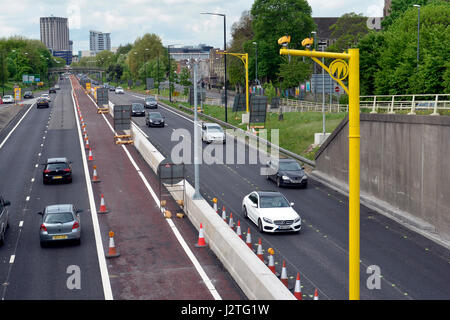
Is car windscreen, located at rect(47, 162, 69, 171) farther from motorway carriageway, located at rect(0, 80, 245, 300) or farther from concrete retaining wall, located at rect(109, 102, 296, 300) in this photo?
concrete retaining wall, located at rect(109, 102, 296, 300)

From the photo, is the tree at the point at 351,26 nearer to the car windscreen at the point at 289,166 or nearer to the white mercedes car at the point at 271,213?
the car windscreen at the point at 289,166

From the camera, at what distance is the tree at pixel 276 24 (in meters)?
89.6

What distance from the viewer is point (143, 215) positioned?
26828 millimetres

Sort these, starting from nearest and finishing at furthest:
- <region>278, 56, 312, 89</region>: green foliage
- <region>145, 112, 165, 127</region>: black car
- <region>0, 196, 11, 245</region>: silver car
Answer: <region>0, 196, 11, 245</region>: silver car, <region>145, 112, 165, 127</region>: black car, <region>278, 56, 312, 89</region>: green foliage

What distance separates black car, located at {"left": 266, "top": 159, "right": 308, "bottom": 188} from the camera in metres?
32.5

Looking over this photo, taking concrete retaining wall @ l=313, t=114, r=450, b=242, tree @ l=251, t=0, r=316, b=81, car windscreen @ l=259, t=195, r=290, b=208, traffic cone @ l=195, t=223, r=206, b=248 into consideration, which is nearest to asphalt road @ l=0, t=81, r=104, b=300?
traffic cone @ l=195, t=223, r=206, b=248

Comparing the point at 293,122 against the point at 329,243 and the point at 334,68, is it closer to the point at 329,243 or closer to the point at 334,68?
the point at 329,243

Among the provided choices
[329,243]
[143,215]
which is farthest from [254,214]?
[143,215]

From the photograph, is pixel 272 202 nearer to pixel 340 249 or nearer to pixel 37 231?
pixel 340 249

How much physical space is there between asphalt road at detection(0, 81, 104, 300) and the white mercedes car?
23.2 feet

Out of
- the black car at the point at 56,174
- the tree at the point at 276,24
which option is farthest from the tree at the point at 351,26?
the black car at the point at 56,174

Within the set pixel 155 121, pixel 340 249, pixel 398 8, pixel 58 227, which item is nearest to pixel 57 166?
pixel 58 227

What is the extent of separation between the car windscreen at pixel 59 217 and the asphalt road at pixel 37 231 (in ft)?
3.68
